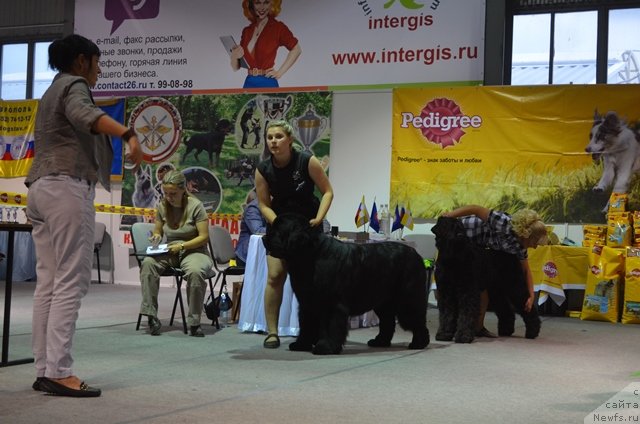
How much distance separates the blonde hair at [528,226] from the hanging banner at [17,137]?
748 cm

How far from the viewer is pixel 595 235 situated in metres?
8.20

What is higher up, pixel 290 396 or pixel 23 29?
pixel 23 29

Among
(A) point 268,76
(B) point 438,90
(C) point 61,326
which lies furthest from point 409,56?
(C) point 61,326

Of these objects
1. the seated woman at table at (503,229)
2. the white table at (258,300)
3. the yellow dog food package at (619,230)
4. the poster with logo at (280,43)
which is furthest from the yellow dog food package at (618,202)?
the white table at (258,300)

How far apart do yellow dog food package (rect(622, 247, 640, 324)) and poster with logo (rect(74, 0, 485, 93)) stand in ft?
8.50

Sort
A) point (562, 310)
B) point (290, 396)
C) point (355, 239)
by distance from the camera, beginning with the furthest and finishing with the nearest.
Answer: point (562, 310) → point (355, 239) → point (290, 396)

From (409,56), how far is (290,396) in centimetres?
629

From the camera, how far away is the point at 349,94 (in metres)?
9.57

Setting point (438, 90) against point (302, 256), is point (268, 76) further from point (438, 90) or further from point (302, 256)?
point (302, 256)

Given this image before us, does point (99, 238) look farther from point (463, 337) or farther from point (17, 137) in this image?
point (463, 337)

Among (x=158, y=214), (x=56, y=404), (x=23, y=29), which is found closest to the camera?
(x=56, y=404)

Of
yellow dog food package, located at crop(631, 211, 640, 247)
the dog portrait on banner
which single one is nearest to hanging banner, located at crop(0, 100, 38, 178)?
the dog portrait on banner

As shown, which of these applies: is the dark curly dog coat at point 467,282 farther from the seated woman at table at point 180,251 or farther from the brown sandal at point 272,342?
the seated woman at table at point 180,251

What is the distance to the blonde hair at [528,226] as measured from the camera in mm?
5793
